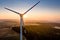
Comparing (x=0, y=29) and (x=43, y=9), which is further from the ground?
(x=43, y=9)

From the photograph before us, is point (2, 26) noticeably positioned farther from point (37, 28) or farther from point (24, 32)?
point (37, 28)

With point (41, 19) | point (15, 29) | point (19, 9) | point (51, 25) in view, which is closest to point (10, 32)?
point (15, 29)

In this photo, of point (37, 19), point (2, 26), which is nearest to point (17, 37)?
point (2, 26)

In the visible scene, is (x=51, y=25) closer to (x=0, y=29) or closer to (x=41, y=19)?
(x=41, y=19)

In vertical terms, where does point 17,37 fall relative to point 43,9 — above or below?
below

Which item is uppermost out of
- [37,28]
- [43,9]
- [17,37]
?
[43,9]

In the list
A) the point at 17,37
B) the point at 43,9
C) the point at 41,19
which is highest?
the point at 43,9
